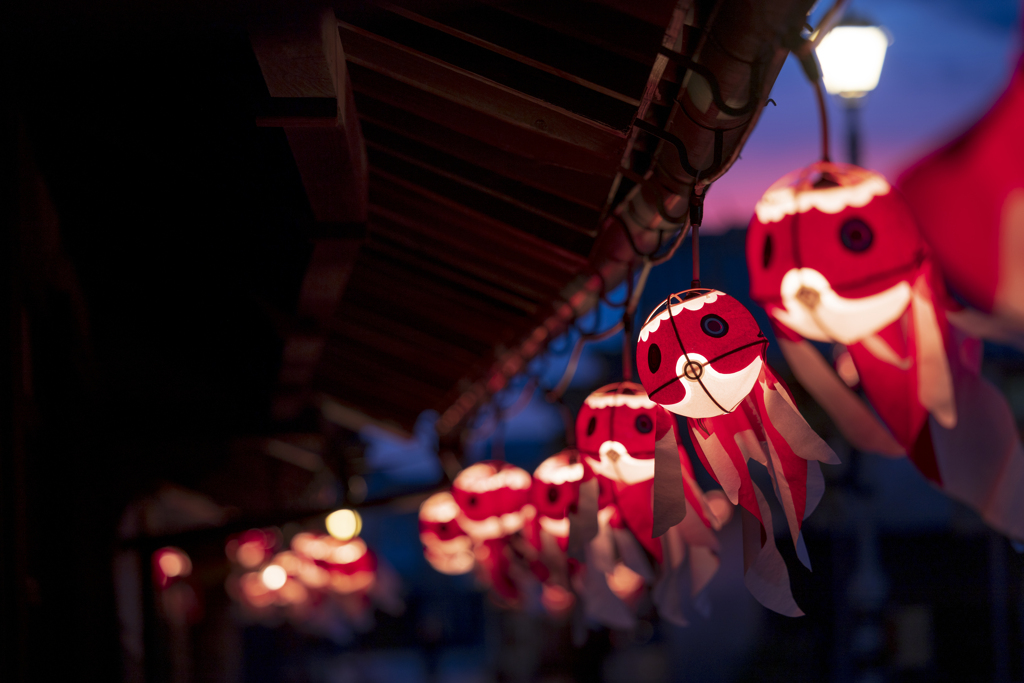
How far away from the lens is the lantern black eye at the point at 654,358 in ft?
7.62

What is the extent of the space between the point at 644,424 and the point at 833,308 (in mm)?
1328

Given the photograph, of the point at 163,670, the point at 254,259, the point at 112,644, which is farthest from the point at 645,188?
the point at 163,670

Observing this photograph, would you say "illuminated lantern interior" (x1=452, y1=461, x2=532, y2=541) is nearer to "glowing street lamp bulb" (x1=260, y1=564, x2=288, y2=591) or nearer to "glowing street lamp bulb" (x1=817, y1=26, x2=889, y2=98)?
"glowing street lamp bulb" (x1=817, y1=26, x2=889, y2=98)

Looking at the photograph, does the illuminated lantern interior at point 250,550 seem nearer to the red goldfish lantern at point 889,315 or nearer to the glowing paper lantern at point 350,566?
the glowing paper lantern at point 350,566

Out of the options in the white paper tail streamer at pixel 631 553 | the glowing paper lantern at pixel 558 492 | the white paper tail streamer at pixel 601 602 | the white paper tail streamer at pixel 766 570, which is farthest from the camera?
the glowing paper lantern at pixel 558 492

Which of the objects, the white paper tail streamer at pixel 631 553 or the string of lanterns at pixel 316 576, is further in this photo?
the string of lanterns at pixel 316 576

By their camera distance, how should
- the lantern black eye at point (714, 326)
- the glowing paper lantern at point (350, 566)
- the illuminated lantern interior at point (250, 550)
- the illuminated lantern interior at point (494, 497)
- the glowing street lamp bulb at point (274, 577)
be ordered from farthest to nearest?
the illuminated lantern interior at point (250, 550) → the glowing street lamp bulb at point (274, 577) → the glowing paper lantern at point (350, 566) → the illuminated lantern interior at point (494, 497) → the lantern black eye at point (714, 326)

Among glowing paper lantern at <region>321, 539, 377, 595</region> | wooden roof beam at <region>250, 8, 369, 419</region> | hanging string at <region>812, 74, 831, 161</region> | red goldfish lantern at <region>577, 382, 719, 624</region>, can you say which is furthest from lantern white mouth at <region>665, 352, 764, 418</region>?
glowing paper lantern at <region>321, 539, 377, 595</region>

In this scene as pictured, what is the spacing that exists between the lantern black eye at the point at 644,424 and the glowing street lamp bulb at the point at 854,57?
2958 mm

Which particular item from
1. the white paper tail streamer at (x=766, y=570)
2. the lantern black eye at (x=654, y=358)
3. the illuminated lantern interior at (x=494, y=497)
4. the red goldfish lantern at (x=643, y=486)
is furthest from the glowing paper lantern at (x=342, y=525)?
the lantern black eye at (x=654, y=358)

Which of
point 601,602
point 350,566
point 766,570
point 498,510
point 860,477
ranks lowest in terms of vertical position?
point 766,570

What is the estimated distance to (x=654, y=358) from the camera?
2.35 m

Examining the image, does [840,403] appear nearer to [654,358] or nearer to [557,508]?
[654,358]

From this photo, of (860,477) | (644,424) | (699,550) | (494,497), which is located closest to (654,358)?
(644,424)
